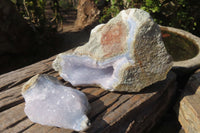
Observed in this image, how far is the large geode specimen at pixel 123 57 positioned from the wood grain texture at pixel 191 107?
1.73 ft

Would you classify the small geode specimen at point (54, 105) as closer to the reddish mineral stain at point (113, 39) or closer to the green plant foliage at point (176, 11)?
the reddish mineral stain at point (113, 39)

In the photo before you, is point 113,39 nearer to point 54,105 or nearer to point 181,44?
point 54,105

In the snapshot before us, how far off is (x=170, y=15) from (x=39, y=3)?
2851 mm

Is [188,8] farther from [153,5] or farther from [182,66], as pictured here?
[182,66]

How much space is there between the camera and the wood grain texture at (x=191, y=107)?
5.86 ft

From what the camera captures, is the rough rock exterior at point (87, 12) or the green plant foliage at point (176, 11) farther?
the rough rock exterior at point (87, 12)

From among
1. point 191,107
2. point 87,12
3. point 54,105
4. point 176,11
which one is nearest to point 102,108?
point 54,105

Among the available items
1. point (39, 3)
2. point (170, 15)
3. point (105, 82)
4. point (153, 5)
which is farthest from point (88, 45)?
point (39, 3)

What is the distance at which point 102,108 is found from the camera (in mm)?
1538

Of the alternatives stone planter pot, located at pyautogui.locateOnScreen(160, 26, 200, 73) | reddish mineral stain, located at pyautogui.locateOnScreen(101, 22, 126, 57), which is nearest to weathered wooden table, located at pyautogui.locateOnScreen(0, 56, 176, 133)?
reddish mineral stain, located at pyautogui.locateOnScreen(101, 22, 126, 57)

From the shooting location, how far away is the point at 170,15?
3.37 m

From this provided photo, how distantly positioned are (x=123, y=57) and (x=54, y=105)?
687mm

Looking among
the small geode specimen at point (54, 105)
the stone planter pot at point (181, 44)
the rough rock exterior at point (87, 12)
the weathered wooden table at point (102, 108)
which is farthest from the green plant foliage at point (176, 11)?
the small geode specimen at point (54, 105)

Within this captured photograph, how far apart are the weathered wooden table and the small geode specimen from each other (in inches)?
3.5
